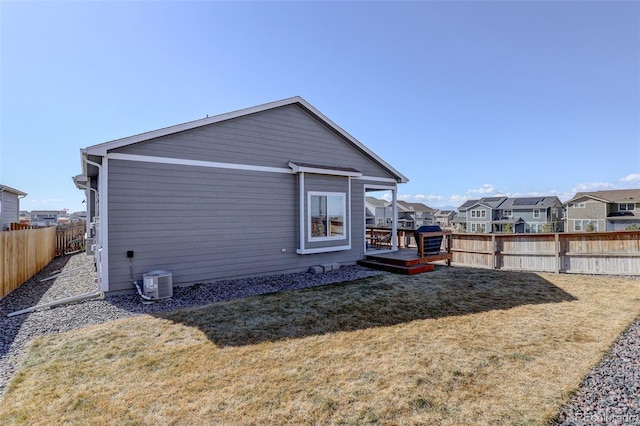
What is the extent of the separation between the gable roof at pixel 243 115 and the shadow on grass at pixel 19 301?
131 inches

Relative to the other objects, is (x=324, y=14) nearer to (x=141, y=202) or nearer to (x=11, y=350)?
(x=141, y=202)

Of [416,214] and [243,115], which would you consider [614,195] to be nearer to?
[416,214]

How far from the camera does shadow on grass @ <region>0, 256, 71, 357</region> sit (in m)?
4.44

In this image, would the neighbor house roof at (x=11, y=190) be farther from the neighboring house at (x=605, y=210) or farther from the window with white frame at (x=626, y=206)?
the window with white frame at (x=626, y=206)

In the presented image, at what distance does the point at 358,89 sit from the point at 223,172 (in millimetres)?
8233

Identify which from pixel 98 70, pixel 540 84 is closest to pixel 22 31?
pixel 98 70

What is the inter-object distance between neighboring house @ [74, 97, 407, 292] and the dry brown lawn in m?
1.99

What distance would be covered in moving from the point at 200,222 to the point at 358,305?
14.5 feet

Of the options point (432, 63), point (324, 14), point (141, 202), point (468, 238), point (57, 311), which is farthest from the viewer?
point (432, 63)

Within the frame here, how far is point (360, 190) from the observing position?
34.1ft

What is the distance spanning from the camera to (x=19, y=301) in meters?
6.48

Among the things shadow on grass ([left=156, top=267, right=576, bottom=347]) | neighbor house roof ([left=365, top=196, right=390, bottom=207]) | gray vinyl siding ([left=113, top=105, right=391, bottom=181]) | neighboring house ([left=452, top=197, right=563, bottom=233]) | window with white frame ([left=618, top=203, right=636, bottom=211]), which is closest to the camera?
shadow on grass ([left=156, top=267, right=576, bottom=347])

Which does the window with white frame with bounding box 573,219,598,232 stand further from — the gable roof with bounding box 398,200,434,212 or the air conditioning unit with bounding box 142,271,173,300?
the air conditioning unit with bounding box 142,271,173,300

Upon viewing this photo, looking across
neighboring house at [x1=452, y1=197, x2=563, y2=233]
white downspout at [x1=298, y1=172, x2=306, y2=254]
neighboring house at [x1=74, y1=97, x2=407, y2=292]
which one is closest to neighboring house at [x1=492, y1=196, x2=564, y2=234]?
neighboring house at [x1=452, y1=197, x2=563, y2=233]
